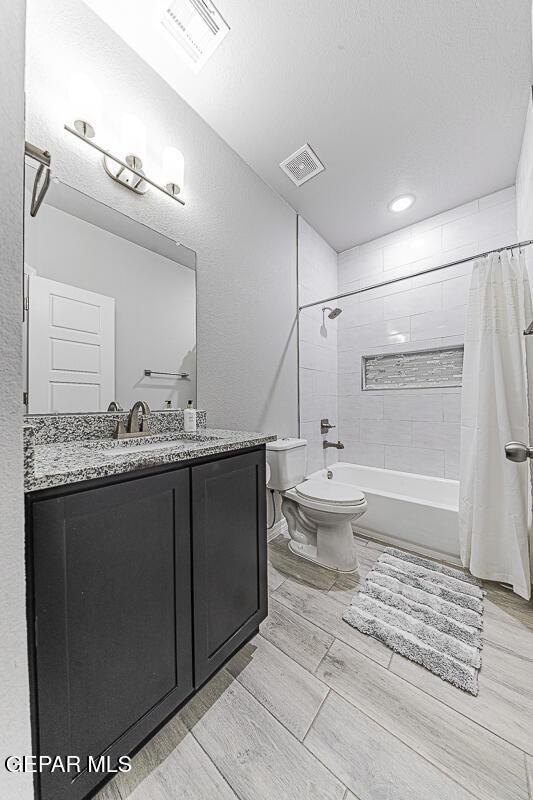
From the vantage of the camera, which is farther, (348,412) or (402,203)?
(348,412)

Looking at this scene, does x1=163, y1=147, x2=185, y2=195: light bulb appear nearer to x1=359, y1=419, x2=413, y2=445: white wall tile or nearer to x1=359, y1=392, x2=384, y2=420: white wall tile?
x1=359, y1=392, x2=384, y2=420: white wall tile

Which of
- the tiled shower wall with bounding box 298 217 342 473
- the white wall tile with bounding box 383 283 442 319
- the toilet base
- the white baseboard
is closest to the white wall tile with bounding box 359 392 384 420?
the tiled shower wall with bounding box 298 217 342 473

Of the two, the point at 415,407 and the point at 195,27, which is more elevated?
the point at 195,27

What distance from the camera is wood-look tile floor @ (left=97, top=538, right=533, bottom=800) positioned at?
826 mm

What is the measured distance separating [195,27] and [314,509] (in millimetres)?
2394

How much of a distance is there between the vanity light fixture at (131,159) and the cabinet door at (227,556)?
130 cm

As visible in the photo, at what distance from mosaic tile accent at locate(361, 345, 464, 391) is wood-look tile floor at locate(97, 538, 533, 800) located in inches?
69.9

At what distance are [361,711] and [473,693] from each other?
42 centimetres

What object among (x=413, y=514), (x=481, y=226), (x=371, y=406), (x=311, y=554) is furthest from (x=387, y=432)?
(x=481, y=226)

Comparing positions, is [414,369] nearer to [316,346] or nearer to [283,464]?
[316,346]

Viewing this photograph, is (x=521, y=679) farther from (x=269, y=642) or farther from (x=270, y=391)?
(x=270, y=391)

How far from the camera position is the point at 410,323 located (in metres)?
2.76

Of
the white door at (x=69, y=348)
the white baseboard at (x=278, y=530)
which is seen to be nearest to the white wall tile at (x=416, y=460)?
the white baseboard at (x=278, y=530)
